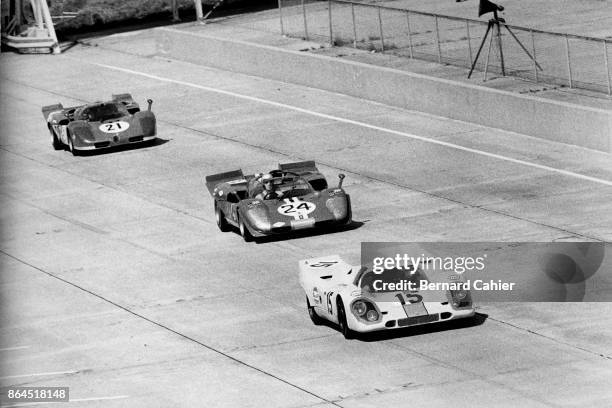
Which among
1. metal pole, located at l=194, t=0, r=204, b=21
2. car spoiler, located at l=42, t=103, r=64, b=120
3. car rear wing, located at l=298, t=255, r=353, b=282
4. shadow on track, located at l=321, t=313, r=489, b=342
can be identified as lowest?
shadow on track, located at l=321, t=313, r=489, b=342

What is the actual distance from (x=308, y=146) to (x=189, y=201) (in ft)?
18.3

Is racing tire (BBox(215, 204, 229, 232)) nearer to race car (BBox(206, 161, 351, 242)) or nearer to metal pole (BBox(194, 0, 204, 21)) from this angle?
race car (BBox(206, 161, 351, 242))

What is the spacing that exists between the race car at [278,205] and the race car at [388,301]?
5.34 meters

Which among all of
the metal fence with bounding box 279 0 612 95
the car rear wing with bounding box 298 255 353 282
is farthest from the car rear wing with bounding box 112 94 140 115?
the car rear wing with bounding box 298 255 353 282

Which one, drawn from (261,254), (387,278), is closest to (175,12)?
(261,254)

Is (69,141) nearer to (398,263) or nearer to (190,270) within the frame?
(190,270)

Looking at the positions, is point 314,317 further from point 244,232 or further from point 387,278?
point 244,232

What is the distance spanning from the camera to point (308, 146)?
121ft

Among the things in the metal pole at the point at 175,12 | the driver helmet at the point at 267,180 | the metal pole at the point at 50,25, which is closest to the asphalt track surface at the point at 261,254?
the driver helmet at the point at 267,180

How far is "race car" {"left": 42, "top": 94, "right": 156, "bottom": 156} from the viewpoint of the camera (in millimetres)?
37625

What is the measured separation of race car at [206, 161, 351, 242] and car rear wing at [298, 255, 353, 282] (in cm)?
400

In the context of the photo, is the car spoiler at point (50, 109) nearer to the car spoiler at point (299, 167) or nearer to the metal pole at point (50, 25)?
the car spoiler at point (299, 167)

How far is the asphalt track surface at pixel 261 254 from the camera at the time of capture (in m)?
19.9

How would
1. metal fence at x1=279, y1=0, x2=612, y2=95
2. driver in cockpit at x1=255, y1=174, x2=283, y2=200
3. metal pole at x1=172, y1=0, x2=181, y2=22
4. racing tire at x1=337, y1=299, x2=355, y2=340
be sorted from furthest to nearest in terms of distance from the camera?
metal pole at x1=172, y1=0, x2=181, y2=22, metal fence at x1=279, y1=0, x2=612, y2=95, driver in cockpit at x1=255, y1=174, x2=283, y2=200, racing tire at x1=337, y1=299, x2=355, y2=340
